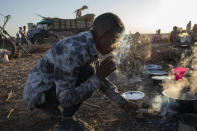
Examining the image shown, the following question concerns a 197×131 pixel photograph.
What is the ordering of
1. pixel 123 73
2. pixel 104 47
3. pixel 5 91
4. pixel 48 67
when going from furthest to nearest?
pixel 123 73
pixel 5 91
pixel 48 67
pixel 104 47

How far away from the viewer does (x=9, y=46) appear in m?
7.84

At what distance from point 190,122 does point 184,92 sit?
3.16 feet

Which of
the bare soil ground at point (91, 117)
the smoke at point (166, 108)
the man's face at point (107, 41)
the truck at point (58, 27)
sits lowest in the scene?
the bare soil ground at point (91, 117)

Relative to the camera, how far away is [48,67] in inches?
74.9

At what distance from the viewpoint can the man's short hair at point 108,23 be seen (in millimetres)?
1682

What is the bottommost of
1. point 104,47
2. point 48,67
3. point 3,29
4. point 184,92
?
point 184,92

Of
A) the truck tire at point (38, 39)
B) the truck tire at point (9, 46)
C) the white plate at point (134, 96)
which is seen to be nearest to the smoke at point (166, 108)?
the white plate at point (134, 96)

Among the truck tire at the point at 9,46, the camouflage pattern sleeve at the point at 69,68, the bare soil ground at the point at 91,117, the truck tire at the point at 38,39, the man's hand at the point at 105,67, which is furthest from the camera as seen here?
the truck tire at the point at 38,39

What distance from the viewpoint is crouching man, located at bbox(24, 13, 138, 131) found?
1.66m

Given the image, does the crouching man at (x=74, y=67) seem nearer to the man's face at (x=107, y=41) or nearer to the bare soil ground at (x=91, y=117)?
the man's face at (x=107, y=41)

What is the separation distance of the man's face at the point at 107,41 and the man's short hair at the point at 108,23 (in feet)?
0.16

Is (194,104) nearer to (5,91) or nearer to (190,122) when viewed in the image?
(190,122)

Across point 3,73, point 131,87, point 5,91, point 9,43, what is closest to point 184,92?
point 131,87

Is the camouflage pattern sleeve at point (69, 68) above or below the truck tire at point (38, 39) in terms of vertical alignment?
below
